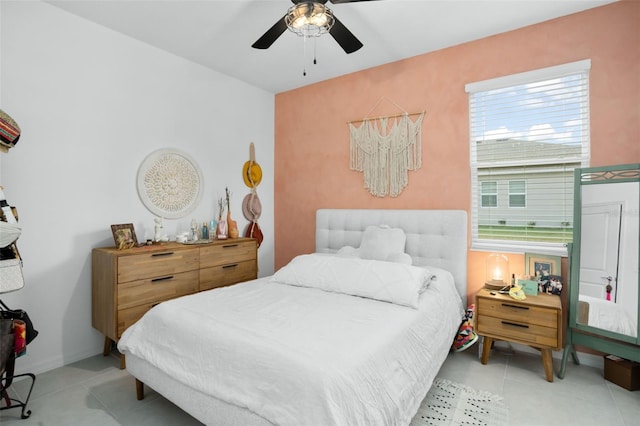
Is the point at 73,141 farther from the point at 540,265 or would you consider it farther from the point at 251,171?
the point at 540,265

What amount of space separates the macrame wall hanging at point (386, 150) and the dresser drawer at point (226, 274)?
1590 mm

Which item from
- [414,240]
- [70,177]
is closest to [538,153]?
[414,240]

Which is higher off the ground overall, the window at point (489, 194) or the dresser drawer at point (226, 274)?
the window at point (489, 194)

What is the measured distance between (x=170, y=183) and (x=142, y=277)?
3.39 feet

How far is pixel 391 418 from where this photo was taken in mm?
1478

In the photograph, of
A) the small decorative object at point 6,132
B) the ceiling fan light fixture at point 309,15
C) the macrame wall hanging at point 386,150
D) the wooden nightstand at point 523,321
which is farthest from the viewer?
the macrame wall hanging at point 386,150

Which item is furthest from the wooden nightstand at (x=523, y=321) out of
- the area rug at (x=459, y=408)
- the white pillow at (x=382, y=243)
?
the white pillow at (x=382, y=243)

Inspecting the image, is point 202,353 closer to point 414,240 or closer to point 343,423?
point 343,423

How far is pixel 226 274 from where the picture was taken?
135 inches

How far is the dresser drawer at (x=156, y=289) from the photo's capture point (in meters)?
2.63

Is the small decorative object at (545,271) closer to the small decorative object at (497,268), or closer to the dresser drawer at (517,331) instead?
the small decorative object at (497,268)

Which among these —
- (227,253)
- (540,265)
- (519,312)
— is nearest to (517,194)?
(540,265)

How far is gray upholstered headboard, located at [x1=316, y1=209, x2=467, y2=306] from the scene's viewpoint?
301 cm

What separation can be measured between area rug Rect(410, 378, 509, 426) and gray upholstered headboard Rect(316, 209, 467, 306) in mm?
930
